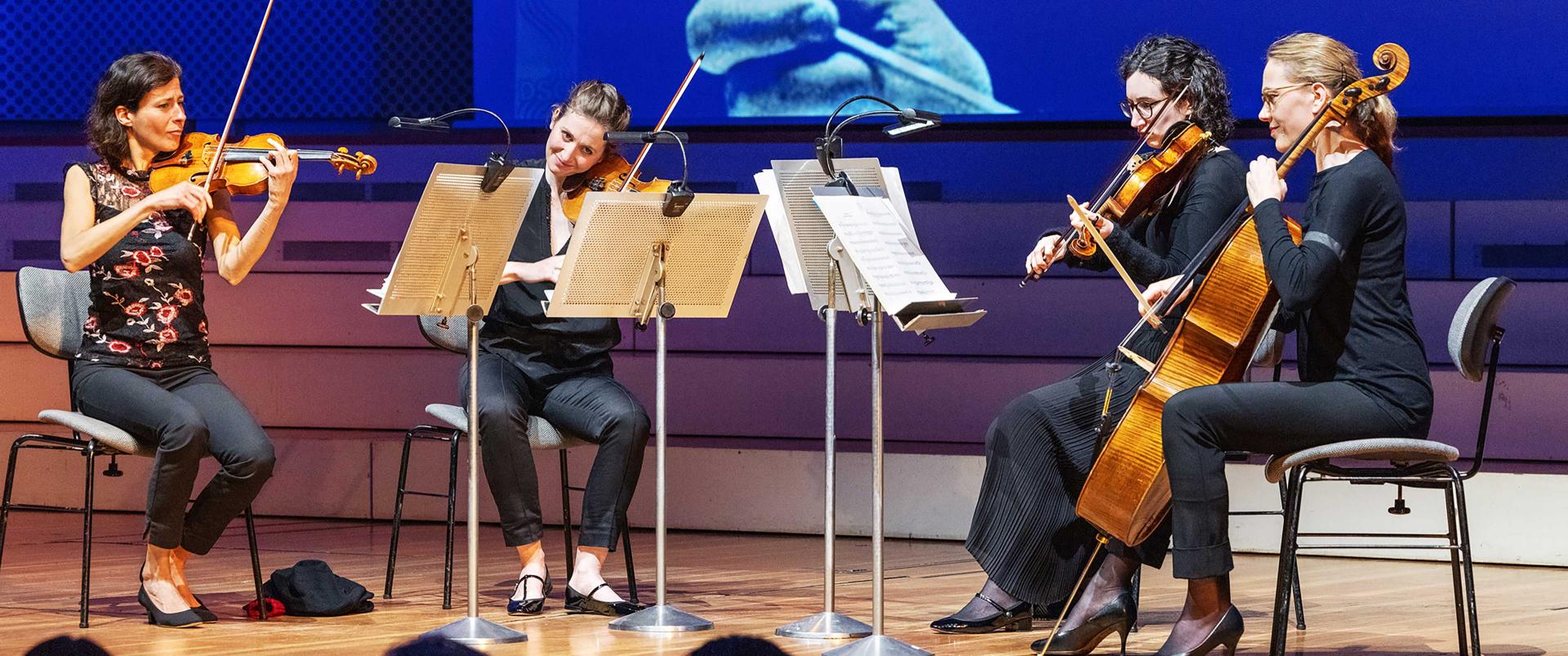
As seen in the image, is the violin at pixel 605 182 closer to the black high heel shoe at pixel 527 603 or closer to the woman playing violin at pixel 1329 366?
the black high heel shoe at pixel 527 603

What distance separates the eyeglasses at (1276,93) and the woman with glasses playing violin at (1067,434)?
0.42 meters

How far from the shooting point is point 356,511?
18.4ft

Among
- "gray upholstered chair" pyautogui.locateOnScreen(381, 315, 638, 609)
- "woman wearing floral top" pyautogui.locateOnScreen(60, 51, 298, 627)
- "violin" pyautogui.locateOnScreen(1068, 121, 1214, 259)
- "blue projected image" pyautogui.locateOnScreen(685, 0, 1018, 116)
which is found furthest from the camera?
"blue projected image" pyautogui.locateOnScreen(685, 0, 1018, 116)

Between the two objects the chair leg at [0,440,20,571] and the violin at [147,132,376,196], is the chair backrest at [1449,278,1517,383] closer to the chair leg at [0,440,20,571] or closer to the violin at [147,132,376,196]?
the violin at [147,132,376,196]

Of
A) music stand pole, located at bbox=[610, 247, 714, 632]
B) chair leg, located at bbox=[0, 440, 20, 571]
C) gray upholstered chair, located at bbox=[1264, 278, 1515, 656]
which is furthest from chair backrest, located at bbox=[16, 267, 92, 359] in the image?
gray upholstered chair, located at bbox=[1264, 278, 1515, 656]

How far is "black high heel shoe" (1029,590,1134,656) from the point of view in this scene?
3098 mm

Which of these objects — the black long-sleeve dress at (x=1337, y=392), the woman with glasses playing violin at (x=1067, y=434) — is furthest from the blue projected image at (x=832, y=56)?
the black long-sleeve dress at (x=1337, y=392)

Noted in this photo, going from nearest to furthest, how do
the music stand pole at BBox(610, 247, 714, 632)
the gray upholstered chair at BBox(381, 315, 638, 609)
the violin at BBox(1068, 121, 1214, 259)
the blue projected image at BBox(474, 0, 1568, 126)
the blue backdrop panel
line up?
the music stand pole at BBox(610, 247, 714, 632), the violin at BBox(1068, 121, 1214, 259), the gray upholstered chair at BBox(381, 315, 638, 609), the blue projected image at BBox(474, 0, 1568, 126), the blue backdrop panel

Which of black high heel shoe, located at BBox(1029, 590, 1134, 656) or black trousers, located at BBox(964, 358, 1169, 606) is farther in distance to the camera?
black trousers, located at BBox(964, 358, 1169, 606)

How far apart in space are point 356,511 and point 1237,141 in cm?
301

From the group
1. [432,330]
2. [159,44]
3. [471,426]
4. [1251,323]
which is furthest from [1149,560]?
[159,44]

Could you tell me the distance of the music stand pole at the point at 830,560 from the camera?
314 centimetres

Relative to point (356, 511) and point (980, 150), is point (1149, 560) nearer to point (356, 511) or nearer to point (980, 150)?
point (980, 150)

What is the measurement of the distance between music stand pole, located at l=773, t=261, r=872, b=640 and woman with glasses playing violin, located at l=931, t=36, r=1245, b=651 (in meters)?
0.24
